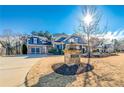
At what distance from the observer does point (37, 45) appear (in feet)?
12.9

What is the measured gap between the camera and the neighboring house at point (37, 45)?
3.88 metres

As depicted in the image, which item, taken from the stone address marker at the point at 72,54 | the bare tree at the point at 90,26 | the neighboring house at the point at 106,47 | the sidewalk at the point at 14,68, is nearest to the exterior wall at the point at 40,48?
the sidewalk at the point at 14,68

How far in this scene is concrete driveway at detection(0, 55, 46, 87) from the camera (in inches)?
147

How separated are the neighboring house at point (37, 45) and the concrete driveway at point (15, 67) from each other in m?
0.10

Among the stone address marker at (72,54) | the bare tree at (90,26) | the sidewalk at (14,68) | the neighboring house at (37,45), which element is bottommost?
the sidewalk at (14,68)

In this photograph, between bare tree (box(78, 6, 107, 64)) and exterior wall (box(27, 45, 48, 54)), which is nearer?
bare tree (box(78, 6, 107, 64))

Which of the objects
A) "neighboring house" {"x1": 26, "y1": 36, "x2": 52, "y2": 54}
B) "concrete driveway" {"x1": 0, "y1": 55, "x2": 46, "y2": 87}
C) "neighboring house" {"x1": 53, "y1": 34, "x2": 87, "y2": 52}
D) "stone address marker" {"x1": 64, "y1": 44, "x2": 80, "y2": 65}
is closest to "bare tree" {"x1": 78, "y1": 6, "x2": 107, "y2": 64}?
"neighboring house" {"x1": 53, "y1": 34, "x2": 87, "y2": 52}

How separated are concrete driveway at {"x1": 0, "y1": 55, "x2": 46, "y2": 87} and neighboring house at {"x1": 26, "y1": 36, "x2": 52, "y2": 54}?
101 mm

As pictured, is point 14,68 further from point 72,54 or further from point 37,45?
point 72,54

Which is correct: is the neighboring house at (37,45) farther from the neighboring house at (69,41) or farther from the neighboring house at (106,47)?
the neighboring house at (106,47)

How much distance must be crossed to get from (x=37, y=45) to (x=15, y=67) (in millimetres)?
516

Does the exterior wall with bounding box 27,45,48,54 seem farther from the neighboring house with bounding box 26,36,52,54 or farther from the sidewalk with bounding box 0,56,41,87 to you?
the sidewalk with bounding box 0,56,41,87

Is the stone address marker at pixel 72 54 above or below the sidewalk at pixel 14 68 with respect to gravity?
above
